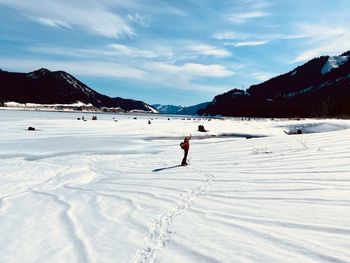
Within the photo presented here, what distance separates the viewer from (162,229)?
6.64 m

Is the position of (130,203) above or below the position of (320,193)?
below

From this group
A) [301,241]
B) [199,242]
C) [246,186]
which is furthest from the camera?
[246,186]

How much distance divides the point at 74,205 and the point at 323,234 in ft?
19.9

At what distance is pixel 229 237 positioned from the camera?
5898 mm

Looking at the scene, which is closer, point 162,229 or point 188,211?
point 162,229

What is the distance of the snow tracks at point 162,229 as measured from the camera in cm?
550

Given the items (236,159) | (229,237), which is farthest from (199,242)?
(236,159)

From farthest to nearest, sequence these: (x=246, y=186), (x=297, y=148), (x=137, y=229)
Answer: (x=297, y=148)
(x=246, y=186)
(x=137, y=229)

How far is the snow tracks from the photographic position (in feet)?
18.0

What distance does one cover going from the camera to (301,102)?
19312cm

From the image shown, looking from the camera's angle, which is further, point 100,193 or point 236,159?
point 236,159

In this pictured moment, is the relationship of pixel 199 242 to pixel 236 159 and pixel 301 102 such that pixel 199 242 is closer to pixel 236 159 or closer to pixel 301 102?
pixel 236 159

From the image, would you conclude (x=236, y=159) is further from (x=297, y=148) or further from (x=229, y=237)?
(x=229, y=237)

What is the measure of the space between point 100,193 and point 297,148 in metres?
8.99
